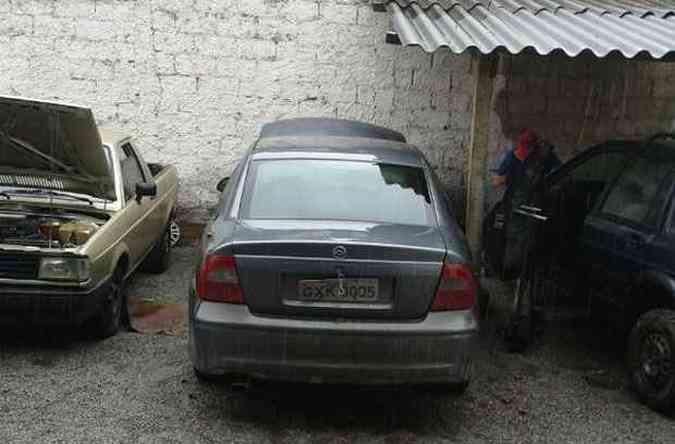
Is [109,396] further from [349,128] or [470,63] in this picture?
[470,63]

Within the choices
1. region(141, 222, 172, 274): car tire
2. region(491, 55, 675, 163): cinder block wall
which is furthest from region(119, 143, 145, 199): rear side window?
region(491, 55, 675, 163): cinder block wall

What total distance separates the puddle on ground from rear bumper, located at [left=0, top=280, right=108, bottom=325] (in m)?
0.87

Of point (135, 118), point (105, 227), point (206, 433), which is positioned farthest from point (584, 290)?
point (135, 118)

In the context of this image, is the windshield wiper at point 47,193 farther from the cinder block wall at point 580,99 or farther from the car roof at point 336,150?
the cinder block wall at point 580,99

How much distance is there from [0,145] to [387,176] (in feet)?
10.2

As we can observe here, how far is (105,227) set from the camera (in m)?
6.07

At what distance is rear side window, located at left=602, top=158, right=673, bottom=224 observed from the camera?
5.77 meters

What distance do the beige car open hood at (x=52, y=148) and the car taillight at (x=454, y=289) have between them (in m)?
3.18

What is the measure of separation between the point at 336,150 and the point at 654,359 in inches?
97.6

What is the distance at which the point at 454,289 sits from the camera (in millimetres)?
4582

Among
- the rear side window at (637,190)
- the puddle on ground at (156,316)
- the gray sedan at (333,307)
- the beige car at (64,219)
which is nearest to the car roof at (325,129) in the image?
the beige car at (64,219)

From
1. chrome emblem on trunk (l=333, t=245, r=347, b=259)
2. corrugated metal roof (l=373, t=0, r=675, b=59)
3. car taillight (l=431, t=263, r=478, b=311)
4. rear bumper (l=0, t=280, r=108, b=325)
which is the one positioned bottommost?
rear bumper (l=0, t=280, r=108, b=325)

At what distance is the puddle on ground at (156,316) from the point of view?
255 inches

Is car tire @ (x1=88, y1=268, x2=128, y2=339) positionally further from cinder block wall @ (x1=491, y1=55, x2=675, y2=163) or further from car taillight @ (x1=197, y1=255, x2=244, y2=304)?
cinder block wall @ (x1=491, y1=55, x2=675, y2=163)
